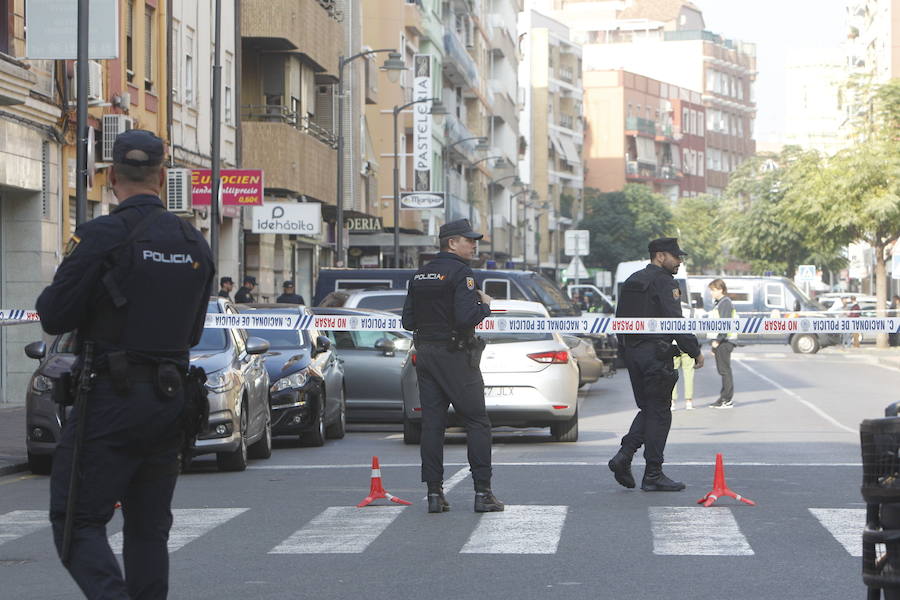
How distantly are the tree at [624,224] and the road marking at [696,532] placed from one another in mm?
114491

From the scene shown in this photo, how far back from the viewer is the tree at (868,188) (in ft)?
174

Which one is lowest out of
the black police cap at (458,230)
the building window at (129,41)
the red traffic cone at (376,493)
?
the red traffic cone at (376,493)

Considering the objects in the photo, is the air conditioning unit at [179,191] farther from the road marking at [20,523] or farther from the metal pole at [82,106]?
the road marking at [20,523]

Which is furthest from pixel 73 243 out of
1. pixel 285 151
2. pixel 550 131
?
pixel 550 131

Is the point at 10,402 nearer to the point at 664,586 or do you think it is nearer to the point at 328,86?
the point at 664,586

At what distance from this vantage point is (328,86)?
47.7 m

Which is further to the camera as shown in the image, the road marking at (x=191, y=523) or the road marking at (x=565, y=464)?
the road marking at (x=565, y=464)

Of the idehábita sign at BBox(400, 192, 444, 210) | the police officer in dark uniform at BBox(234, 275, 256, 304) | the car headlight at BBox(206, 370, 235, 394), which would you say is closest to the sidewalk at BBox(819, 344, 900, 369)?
the idehábita sign at BBox(400, 192, 444, 210)

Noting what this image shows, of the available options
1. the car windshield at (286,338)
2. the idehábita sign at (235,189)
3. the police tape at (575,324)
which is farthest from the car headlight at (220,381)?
the idehábita sign at (235,189)

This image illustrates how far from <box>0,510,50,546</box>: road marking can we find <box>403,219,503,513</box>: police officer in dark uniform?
8.39 ft

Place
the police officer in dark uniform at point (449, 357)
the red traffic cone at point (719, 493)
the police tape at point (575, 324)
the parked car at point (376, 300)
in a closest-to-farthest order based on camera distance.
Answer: the police officer in dark uniform at point (449, 357)
the red traffic cone at point (719, 493)
the police tape at point (575, 324)
the parked car at point (376, 300)

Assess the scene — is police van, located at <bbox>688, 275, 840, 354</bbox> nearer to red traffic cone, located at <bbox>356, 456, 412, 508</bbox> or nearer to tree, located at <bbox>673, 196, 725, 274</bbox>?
red traffic cone, located at <bbox>356, 456, 412, 508</bbox>

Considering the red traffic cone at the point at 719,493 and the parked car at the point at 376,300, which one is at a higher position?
the parked car at the point at 376,300

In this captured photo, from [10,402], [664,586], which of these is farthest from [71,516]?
[10,402]
